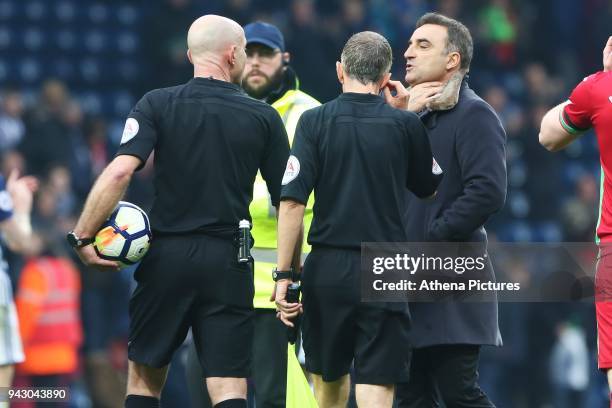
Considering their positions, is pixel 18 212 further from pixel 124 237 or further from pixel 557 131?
pixel 557 131

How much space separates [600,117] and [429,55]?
1021 mm

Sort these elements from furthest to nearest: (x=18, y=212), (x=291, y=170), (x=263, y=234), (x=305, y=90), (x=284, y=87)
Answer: (x=305, y=90) → (x=18, y=212) → (x=284, y=87) → (x=263, y=234) → (x=291, y=170)

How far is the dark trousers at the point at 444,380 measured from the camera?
606cm

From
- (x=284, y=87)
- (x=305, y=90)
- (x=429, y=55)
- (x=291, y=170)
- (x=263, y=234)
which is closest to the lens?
(x=291, y=170)

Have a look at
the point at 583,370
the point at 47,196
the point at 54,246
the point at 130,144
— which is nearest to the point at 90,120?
the point at 47,196

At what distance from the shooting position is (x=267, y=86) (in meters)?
7.27

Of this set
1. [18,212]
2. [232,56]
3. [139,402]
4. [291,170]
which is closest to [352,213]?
[291,170]

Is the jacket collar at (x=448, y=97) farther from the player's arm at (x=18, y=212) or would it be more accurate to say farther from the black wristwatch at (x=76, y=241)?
the player's arm at (x=18, y=212)

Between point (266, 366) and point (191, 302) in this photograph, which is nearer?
point (191, 302)

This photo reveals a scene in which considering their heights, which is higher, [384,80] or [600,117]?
[384,80]

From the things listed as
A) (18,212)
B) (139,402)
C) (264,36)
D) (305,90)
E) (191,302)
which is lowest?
(139,402)

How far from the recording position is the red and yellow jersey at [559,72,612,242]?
568cm

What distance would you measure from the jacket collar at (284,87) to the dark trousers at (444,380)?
176 centimetres

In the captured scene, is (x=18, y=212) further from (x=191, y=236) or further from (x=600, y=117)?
Answer: (x=600, y=117)
